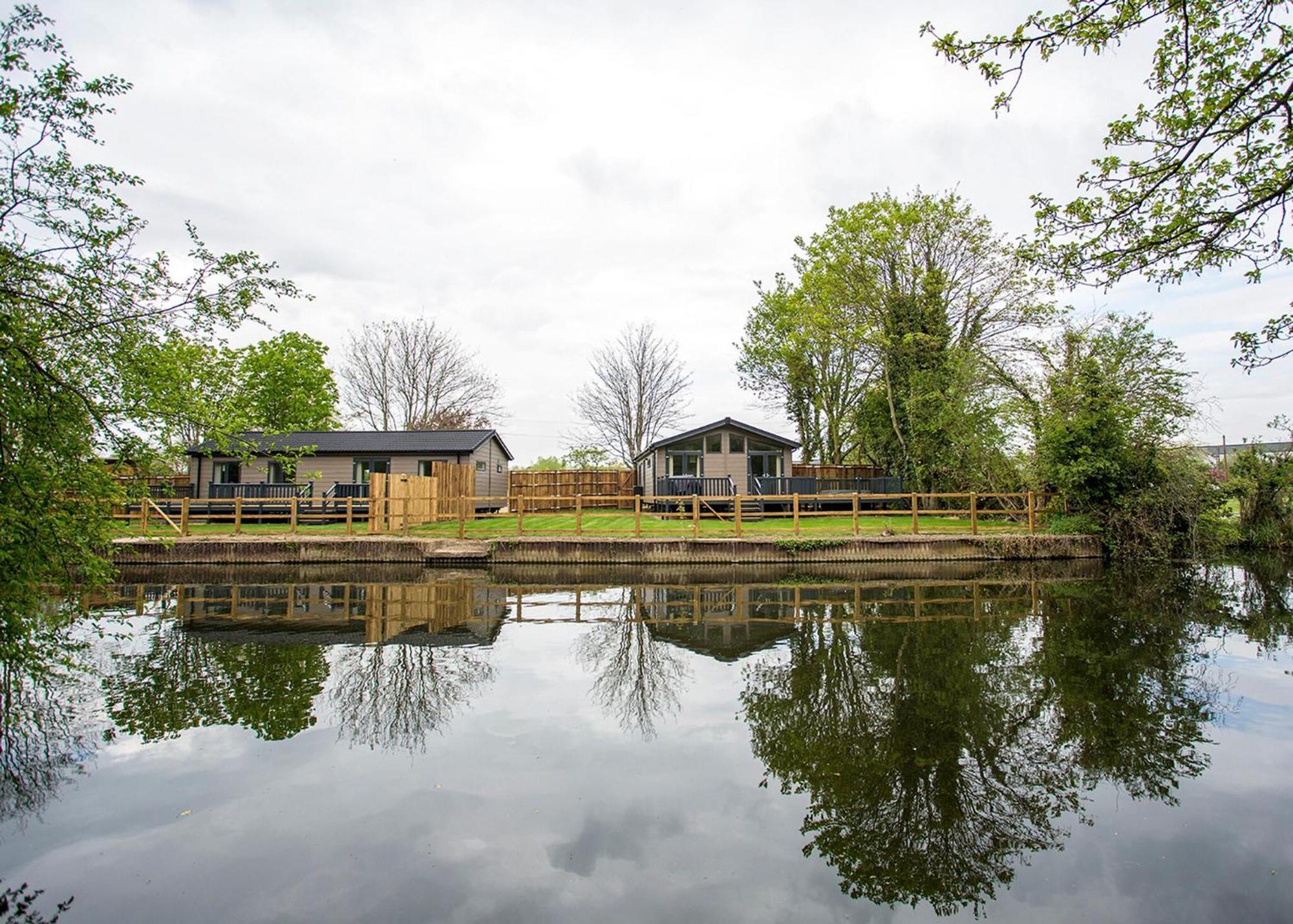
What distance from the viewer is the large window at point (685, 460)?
26.1 meters

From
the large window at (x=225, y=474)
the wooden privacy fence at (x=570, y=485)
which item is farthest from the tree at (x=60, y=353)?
the wooden privacy fence at (x=570, y=485)

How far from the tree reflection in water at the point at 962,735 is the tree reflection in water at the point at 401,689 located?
2.72m

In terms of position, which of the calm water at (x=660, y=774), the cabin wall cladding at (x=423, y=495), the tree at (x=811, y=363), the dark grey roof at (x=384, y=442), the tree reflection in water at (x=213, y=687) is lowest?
the calm water at (x=660, y=774)

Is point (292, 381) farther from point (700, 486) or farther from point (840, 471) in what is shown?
point (840, 471)

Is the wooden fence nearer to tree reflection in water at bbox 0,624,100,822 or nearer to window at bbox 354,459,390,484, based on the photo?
window at bbox 354,459,390,484

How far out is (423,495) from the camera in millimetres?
22281

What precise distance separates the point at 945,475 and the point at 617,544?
14408mm

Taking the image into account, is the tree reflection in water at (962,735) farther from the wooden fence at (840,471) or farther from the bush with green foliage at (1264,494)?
the wooden fence at (840,471)

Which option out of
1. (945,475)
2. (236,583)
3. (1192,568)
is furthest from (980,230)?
(236,583)

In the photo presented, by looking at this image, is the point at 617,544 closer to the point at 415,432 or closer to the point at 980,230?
the point at 415,432

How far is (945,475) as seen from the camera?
24.9m

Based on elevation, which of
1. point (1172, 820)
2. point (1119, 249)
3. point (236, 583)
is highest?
point (1119, 249)

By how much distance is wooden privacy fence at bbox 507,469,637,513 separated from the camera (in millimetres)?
31295

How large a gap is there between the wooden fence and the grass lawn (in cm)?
590
